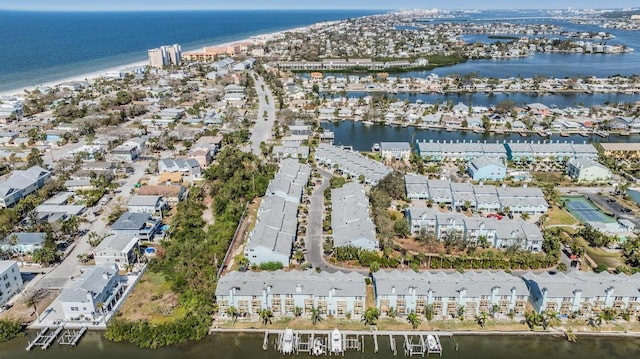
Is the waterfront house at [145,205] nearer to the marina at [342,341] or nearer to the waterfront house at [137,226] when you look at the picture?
the waterfront house at [137,226]

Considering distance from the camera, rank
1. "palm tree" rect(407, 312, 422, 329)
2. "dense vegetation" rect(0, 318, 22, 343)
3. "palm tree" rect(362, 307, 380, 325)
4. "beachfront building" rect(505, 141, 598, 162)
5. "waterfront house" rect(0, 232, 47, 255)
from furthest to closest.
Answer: "beachfront building" rect(505, 141, 598, 162), "waterfront house" rect(0, 232, 47, 255), "palm tree" rect(362, 307, 380, 325), "palm tree" rect(407, 312, 422, 329), "dense vegetation" rect(0, 318, 22, 343)

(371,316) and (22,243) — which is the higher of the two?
(22,243)

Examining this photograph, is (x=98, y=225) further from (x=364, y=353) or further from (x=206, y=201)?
(x=364, y=353)

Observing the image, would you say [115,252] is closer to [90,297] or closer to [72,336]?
[90,297]

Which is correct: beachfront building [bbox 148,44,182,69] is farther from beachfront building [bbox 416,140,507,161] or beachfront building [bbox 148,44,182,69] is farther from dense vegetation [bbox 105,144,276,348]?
beachfront building [bbox 416,140,507,161]

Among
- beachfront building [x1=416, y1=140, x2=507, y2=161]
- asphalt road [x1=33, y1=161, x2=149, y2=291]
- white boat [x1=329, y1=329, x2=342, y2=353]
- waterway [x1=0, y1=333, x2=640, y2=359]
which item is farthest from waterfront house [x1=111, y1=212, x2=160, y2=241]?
beachfront building [x1=416, y1=140, x2=507, y2=161]

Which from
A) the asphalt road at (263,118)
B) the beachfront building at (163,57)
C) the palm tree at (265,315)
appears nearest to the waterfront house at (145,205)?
the palm tree at (265,315)

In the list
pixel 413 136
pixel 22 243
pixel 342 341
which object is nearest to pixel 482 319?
pixel 342 341
